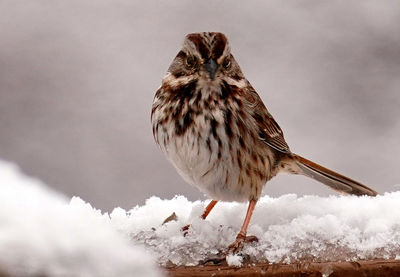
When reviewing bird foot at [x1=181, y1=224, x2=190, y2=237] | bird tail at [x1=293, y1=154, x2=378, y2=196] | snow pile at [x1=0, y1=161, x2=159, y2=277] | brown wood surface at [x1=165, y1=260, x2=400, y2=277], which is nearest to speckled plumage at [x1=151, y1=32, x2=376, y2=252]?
bird foot at [x1=181, y1=224, x2=190, y2=237]

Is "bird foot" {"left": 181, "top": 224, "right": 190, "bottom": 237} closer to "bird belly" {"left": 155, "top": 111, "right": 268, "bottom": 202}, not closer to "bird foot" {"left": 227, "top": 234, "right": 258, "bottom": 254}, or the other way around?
"bird foot" {"left": 227, "top": 234, "right": 258, "bottom": 254}

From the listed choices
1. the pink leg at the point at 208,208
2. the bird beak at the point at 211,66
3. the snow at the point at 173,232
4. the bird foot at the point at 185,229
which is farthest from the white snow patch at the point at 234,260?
the bird beak at the point at 211,66

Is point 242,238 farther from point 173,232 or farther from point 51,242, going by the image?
point 51,242

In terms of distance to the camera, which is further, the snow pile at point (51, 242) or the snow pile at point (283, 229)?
A: the snow pile at point (283, 229)

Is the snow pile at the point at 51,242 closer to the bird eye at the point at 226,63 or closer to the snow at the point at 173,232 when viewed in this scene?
the snow at the point at 173,232

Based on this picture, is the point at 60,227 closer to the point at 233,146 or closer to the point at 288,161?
the point at 233,146

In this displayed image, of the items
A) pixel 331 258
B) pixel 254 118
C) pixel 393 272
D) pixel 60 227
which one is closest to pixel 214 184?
pixel 254 118
